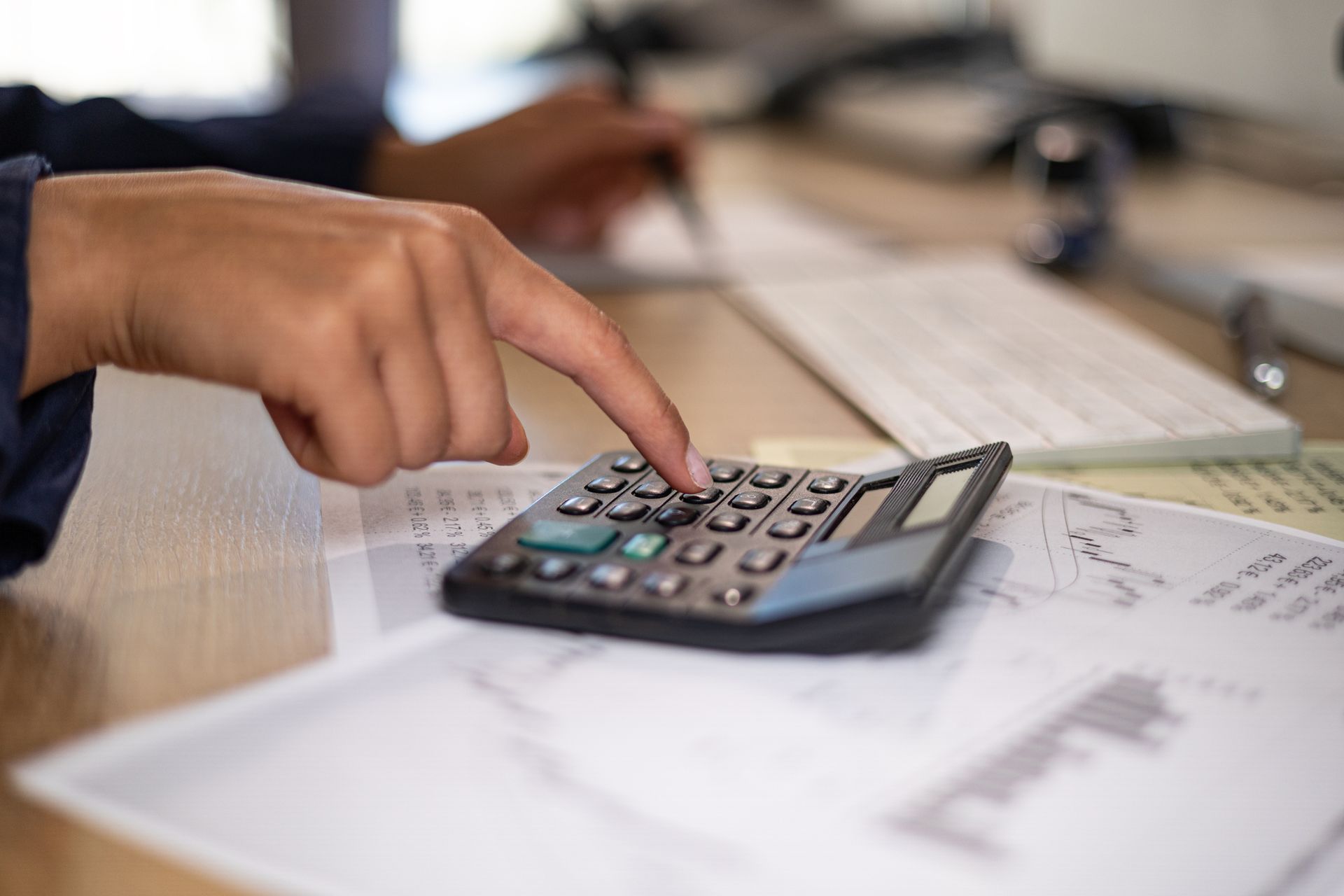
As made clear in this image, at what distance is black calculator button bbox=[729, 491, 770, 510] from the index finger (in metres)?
0.02

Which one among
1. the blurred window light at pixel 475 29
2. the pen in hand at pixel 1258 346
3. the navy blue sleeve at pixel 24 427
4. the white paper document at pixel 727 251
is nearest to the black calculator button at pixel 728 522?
the navy blue sleeve at pixel 24 427

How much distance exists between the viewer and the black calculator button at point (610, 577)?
13.3 inches

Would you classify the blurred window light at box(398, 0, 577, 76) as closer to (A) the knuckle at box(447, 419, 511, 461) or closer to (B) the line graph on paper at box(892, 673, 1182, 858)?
(A) the knuckle at box(447, 419, 511, 461)

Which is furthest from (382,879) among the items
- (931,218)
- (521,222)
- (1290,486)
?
(931,218)

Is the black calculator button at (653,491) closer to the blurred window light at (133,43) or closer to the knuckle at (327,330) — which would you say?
the knuckle at (327,330)

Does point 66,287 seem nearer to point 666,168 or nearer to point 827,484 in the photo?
point 827,484

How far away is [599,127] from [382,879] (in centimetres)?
85

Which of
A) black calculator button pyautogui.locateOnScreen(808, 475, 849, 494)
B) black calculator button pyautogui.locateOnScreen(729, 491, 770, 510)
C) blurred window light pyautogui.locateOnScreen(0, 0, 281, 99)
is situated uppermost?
black calculator button pyautogui.locateOnScreen(808, 475, 849, 494)

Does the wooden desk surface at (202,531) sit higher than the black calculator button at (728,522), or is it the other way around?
the black calculator button at (728,522)

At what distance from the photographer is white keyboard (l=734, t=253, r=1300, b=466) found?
53cm

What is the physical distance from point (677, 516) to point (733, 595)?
0.21 ft

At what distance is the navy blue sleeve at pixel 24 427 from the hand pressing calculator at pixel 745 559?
14cm

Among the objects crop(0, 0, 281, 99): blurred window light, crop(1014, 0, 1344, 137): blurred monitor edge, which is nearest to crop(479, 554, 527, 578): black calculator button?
crop(1014, 0, 1344, 137): blurred monitor edge

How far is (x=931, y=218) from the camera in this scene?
1.12 meters
